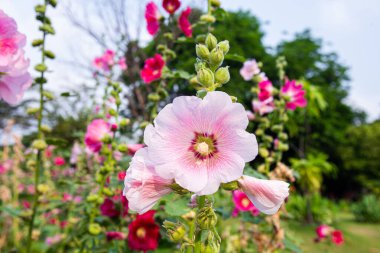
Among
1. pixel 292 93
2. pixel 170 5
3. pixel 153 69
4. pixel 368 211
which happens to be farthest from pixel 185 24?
pixel 368 211

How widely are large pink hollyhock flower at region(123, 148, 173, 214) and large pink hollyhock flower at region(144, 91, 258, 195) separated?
0.04 m

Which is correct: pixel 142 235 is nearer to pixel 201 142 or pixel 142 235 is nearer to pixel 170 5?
pixel 201 142

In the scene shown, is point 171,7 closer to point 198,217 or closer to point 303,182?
point 198,217

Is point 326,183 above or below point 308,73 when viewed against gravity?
below

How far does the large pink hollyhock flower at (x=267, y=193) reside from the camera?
662mm

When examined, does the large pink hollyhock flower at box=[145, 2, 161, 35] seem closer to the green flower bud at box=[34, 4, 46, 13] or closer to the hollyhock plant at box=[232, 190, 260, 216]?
the green flower bud at box=[34, 4, 46, 13]

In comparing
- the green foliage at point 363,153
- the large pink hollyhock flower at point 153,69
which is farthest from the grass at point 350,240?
the green foliage at point 363,153

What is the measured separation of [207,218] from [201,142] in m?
0.16

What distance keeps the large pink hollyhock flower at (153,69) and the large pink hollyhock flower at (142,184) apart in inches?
42.1

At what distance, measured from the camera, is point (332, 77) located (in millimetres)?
24219

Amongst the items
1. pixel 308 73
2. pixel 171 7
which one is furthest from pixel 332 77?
pixel 171 7

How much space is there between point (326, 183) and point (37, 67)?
24965 mm

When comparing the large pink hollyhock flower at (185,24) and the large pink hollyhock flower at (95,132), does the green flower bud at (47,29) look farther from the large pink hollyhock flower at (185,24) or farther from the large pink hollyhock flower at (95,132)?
the large pink hollyhock flower at (185,24)

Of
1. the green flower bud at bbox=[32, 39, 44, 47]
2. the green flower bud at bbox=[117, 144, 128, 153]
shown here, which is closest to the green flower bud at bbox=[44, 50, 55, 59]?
the green flower bud at bbox=[32, 39, 44, 47]
